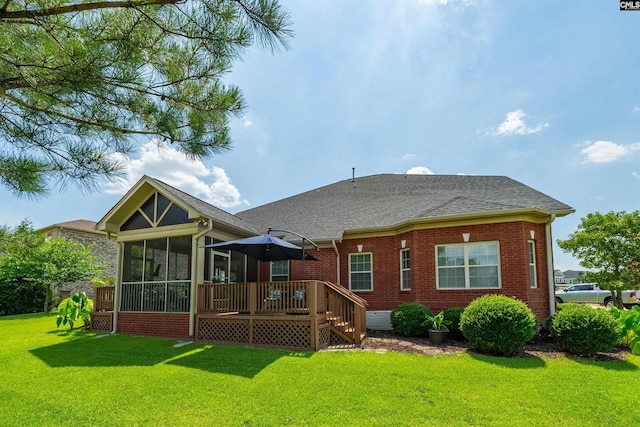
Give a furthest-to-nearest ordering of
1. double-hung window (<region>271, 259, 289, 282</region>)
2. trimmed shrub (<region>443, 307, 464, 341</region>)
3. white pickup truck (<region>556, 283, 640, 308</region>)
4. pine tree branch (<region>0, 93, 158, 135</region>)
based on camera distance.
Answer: white pickup truck (<region>556, 283, 640, 308</region>), double-hung window (<region>271, 259, 289, 282</region>), trimmed shrub (<region>443, 307, 464, 341</region>), pine tree branch (<region>0, 93, 158, 135</region>)

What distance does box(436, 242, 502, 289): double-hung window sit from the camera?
433 inches

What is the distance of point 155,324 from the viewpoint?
35.8 feet

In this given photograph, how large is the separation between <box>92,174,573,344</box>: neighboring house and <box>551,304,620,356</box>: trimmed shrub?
2.00 m

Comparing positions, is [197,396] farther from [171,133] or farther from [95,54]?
[95,54]

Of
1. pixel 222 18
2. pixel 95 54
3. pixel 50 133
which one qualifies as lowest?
pixel 50 133

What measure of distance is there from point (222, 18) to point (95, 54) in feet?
4.77

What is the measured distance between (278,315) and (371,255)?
497 centimetres

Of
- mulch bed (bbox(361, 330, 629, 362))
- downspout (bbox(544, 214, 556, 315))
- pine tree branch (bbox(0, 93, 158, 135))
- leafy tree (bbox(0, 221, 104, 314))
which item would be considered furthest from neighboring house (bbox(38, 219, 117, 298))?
downspout (bbox(544, 214, 556, 315))

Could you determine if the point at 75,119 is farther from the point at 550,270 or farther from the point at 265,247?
the point at 550,270

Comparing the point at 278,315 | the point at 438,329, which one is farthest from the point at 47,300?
the point at 438,329

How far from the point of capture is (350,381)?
635cm

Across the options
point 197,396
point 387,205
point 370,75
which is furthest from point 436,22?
point 197,396
